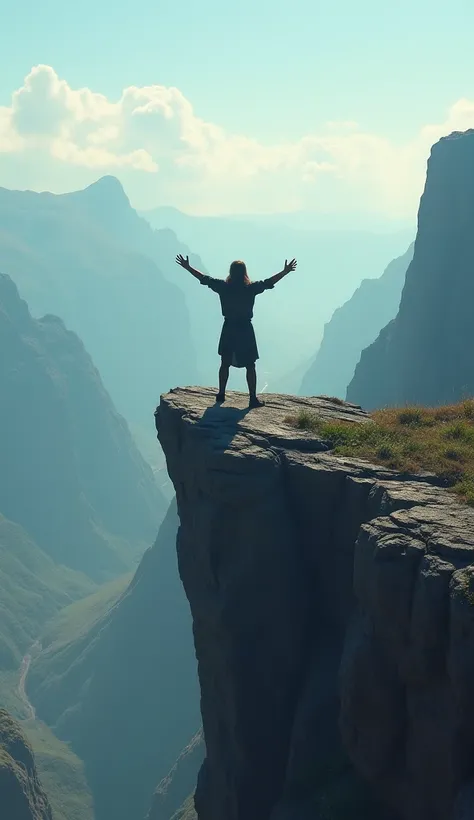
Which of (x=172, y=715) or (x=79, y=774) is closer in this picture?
(x=79, y=774)

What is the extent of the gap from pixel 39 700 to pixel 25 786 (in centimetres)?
9343

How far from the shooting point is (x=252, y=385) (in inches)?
891

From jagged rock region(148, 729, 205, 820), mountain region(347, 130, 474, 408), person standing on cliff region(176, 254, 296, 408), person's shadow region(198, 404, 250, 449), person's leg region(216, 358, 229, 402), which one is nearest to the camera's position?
person's shadow region(198, 404, 250, 449)

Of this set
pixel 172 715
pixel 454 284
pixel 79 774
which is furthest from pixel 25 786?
pixel 454 284

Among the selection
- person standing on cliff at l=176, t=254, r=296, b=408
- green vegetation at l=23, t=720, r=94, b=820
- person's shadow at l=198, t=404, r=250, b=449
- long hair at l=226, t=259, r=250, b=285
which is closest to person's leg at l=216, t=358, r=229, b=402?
person standing on cliff at l=176, t=254, r=296, b=408

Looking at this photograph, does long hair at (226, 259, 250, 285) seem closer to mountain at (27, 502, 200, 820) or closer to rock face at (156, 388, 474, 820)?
rock face at (156, 388, 474, 820)

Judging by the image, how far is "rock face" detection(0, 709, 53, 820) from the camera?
76.9 m

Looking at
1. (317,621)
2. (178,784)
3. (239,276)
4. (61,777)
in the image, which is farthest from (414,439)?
(61,777)

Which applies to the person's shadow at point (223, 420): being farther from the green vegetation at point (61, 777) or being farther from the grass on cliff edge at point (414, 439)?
the green vegetation at point (61, 777)

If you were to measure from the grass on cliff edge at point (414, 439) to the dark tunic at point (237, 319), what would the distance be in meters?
2.31

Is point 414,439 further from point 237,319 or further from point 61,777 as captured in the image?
point 61,777

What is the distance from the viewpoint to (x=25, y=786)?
265 feet

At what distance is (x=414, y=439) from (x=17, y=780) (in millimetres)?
73359

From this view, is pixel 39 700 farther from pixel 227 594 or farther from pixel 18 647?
pixel 227 594
